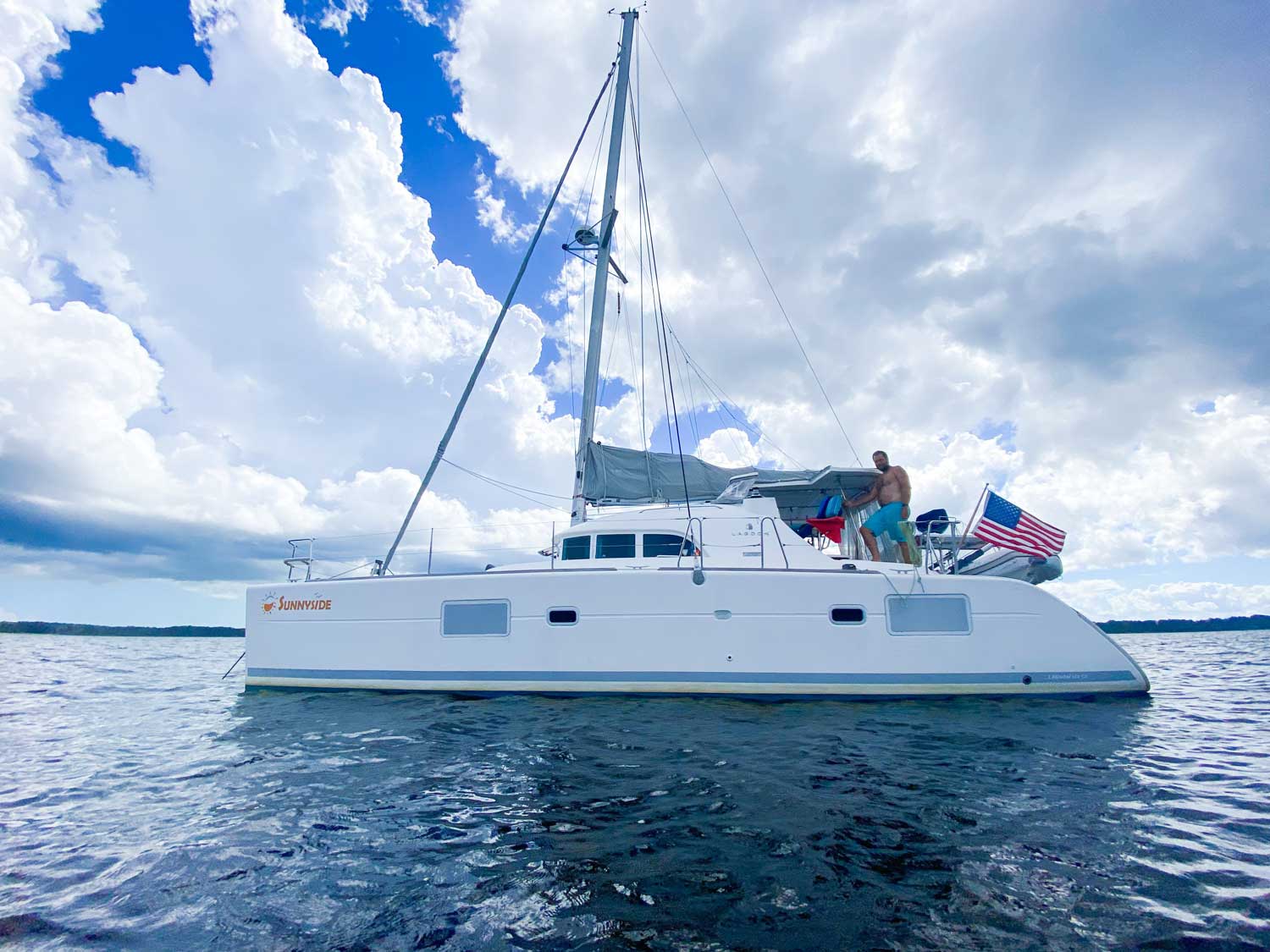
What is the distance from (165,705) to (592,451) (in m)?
6.71

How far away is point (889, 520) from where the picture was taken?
26.5 ft

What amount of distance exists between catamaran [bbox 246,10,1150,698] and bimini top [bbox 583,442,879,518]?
48.9 inches

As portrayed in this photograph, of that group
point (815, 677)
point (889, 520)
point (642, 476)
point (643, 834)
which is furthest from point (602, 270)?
point (643, 834)

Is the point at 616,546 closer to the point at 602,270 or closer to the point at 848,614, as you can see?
the point at 848,614

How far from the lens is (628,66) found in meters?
10.8

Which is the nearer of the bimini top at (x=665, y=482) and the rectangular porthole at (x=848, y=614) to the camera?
the rectangular porthole at (x=848, y=614)

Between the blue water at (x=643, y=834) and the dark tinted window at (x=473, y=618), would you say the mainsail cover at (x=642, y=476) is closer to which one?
the dark tinted window at (x=473, y=618)

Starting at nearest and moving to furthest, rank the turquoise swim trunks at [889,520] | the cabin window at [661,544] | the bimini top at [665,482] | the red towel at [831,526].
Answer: the turquoise swim trunks at [889,520] → the cabin window at [661,544] → the red towel at [831,526] → the bimini top at [665,482]

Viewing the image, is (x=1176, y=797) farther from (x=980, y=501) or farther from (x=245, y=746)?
(x=245, y=746)

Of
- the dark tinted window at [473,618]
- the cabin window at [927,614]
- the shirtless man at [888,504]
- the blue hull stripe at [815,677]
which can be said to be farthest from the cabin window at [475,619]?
the shirtless man at [888,504]

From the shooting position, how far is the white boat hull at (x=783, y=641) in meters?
A: 7.17

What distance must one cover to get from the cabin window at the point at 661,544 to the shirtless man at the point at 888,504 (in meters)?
2.55

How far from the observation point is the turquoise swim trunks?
7996mm

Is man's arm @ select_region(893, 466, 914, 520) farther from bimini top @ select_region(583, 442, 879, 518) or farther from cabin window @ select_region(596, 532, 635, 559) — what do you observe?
cabin window @ select_region(596, 532, 635, 559)
